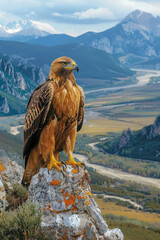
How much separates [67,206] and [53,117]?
9.96 ft

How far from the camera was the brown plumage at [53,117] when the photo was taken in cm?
1079

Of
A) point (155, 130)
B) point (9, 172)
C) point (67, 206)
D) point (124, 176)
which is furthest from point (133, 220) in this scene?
point (155, 130)

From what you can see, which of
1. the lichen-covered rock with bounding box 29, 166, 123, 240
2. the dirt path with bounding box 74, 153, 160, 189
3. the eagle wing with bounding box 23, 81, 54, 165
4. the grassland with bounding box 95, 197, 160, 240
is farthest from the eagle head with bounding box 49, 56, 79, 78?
the dirt path with bounding box 74, 153, 160, 189

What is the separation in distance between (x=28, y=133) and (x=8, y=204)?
294 cm

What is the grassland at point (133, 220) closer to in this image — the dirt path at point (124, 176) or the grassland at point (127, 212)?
the grassland at point (127, 212)

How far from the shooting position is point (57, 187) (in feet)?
35.9

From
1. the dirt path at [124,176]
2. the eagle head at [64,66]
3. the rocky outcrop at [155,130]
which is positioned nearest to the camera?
the eagle head at [64,66]

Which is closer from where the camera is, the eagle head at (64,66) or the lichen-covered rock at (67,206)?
the lichen-covered rock at (67,206)

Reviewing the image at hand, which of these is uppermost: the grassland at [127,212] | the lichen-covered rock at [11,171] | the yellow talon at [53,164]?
the yellow talon at [53,164]

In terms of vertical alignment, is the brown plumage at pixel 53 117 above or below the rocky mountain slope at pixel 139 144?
above

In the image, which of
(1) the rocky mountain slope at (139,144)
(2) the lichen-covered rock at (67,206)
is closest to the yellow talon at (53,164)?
(2) the lichen-covered rock at (67,206)

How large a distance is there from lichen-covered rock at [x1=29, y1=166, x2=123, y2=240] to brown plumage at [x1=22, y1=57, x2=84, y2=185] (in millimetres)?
493

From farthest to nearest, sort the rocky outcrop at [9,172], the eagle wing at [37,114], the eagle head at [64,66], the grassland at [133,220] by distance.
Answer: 1. the grassland at [133,220]
2. the rocky outcrop at [9,172]
3. the eagle wing at [37,114]
4. the eagle head at [64,66]

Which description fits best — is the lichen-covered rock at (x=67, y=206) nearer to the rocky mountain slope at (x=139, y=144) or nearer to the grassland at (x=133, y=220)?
the grassland at (x=133, y=220)
